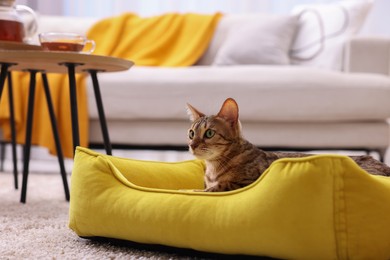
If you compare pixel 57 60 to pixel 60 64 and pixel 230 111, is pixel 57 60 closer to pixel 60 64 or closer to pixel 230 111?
pixel 60 64

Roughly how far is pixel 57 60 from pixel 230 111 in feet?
1.71

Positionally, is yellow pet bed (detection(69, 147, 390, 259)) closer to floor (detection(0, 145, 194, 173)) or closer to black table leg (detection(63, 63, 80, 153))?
black table leg (detection(63, 63, 80, 153))

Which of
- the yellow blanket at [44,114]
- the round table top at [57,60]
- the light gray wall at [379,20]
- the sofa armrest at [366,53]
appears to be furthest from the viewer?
the light gray wall at [379,20]

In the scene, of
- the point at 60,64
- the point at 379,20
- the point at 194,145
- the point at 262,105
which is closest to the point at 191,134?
the point at 194,145

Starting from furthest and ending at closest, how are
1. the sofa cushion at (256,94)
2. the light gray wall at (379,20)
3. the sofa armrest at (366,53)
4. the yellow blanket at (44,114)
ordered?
the light gray wall at (379,20)
the sofa armrest at (366,53)
the yellow blanket at (44,114)
the sofa cushion at (256,94)

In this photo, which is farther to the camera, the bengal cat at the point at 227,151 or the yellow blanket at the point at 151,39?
the yellow blanket at the point at 151,39

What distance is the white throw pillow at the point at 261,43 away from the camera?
274 cm

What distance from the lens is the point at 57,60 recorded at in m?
1.39

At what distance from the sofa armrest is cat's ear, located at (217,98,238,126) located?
1605 millimetres

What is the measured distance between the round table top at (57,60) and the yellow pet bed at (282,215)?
51 cm

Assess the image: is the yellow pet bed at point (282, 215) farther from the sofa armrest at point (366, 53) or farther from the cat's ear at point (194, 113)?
the sofa armrest at point (366, 53)

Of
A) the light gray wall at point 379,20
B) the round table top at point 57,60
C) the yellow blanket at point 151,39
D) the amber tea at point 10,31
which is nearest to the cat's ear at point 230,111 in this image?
the round table top at point 57,60

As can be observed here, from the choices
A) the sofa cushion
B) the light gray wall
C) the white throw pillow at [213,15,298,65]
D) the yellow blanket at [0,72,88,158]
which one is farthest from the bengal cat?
the light gray wall

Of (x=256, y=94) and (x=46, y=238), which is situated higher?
(x=256, y=94)
